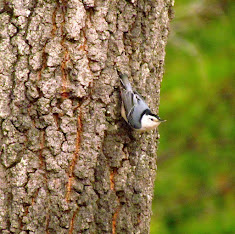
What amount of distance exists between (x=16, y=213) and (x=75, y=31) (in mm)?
877

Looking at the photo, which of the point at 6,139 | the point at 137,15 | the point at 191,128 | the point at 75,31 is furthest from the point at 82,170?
the point at 191,128

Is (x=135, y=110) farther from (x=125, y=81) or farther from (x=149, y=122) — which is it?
(x=125, y=81)

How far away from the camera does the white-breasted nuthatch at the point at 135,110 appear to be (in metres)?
2.33

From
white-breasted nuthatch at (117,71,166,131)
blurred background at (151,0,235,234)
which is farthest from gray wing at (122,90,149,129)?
blurred background at (151,0,235,234)

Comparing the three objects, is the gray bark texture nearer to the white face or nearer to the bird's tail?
the bird's tail

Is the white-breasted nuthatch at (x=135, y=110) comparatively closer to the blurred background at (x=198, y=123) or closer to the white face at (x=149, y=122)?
the white face at (x=149, y=122)

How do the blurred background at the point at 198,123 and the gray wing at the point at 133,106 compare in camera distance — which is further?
the blurred background at the point at 198,123

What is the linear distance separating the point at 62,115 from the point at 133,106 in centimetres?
40

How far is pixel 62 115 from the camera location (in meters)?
2.23

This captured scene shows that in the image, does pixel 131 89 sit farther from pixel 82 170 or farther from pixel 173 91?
pixel 173 91

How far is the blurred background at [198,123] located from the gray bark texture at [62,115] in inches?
102

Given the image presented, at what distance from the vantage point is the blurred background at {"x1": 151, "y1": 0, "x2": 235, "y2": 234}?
4.96 meters

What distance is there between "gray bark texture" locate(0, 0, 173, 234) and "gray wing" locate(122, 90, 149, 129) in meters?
0.05

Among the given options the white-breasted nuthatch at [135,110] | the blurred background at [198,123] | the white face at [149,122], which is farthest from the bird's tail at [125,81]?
the blurred background at [198,123]
